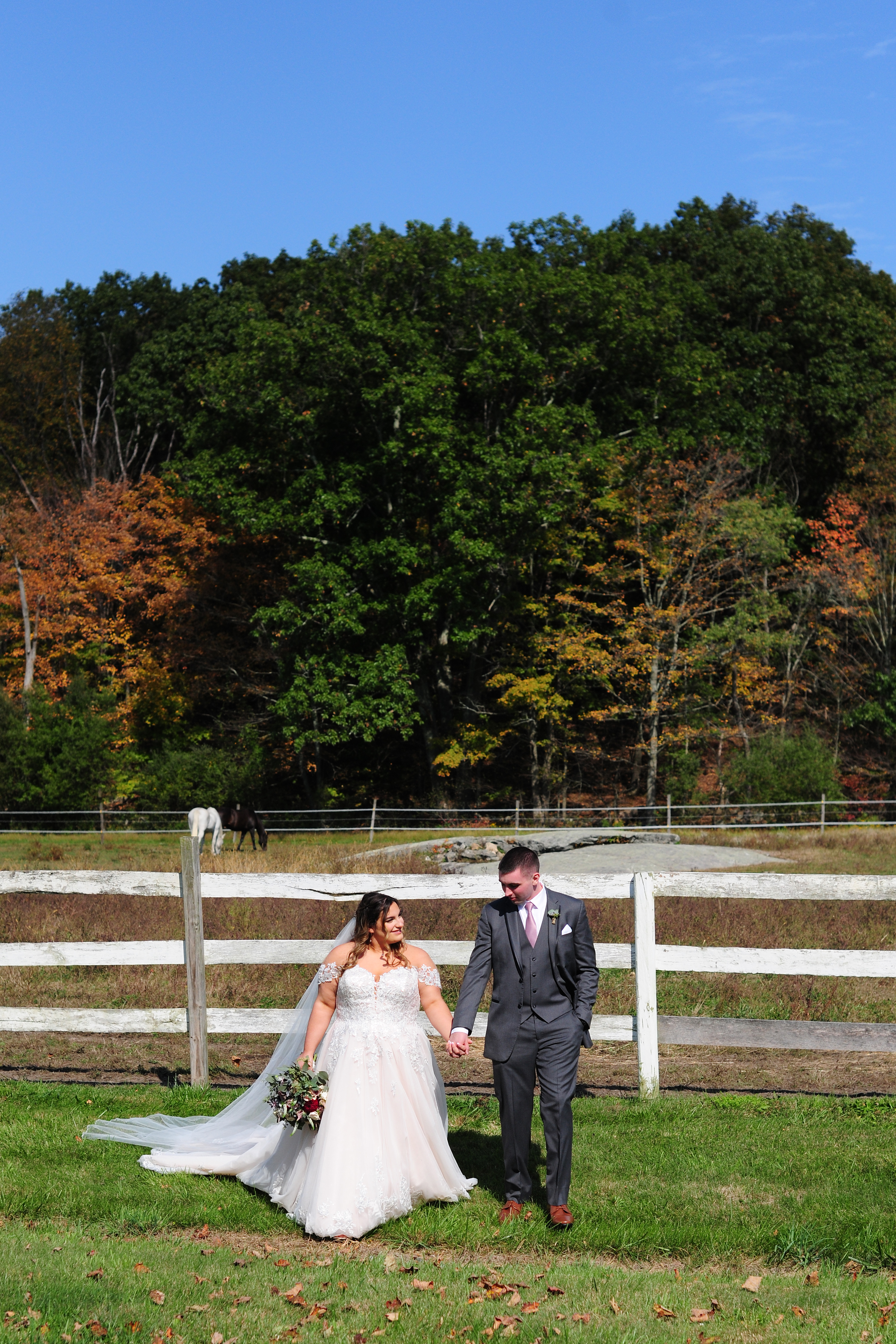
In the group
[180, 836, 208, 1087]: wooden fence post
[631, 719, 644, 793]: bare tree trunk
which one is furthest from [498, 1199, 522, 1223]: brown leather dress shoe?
[631, 719, 644, 793]: bare tree trunk

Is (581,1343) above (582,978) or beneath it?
beneath

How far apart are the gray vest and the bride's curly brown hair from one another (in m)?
0.71

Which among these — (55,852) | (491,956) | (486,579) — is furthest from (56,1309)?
(486,579)

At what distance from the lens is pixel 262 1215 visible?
6.16m

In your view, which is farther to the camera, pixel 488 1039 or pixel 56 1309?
pixel 488 1039

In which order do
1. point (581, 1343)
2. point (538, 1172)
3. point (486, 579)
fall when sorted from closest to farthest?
1. point (581, 1343)
2. point (538, 1172)
3. point (486, 579)

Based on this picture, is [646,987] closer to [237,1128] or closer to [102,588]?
[237,1128]

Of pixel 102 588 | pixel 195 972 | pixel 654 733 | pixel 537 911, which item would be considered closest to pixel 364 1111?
pixel 537 911

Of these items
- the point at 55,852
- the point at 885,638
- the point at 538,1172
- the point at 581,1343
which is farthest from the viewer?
the point at 885,638

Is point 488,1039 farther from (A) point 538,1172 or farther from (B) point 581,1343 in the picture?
(B) point 581,1343

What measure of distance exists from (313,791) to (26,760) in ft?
29.0

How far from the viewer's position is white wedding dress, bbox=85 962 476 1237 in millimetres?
6012

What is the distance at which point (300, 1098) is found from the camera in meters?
6.20

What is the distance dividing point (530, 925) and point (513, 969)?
0.23 m
